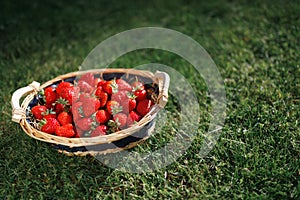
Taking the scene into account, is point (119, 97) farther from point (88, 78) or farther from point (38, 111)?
point (38, 111)

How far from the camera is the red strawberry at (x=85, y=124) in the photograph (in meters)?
1.76

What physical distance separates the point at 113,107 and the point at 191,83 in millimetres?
672

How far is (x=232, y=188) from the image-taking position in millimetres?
1681

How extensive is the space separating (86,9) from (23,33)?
1.79 feet

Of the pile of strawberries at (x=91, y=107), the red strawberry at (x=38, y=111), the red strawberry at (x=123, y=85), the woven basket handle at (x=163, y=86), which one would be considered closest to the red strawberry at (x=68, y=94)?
the pile of strawberries at (x=91, y=107)

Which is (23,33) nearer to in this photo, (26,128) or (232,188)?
(26,128)

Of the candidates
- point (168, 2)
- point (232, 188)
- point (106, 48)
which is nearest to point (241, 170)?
point (232, 188)

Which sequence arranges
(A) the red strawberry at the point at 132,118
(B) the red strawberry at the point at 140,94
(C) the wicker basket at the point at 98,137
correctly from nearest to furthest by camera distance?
(C) the wicker basket at the point at 98,137
(A) the red strawberry at the point at 132,118
(B) the red strawberry at the point at 140,94

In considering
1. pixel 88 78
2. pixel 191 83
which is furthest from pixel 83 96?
pixel 191 83

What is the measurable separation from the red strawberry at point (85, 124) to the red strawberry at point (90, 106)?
0.04 meters

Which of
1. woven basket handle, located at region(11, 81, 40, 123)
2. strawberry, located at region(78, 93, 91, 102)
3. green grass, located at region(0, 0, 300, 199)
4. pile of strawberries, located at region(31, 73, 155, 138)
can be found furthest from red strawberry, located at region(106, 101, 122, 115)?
woven basket handle, located at region(11, 81, 40, 123)

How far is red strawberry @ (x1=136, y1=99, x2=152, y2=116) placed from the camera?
1828mm

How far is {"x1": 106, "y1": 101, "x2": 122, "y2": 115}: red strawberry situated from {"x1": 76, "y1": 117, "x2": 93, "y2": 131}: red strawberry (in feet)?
0.32

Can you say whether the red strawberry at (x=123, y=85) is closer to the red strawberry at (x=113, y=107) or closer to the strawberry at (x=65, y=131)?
the red strawberry at (x=113, y=107)
